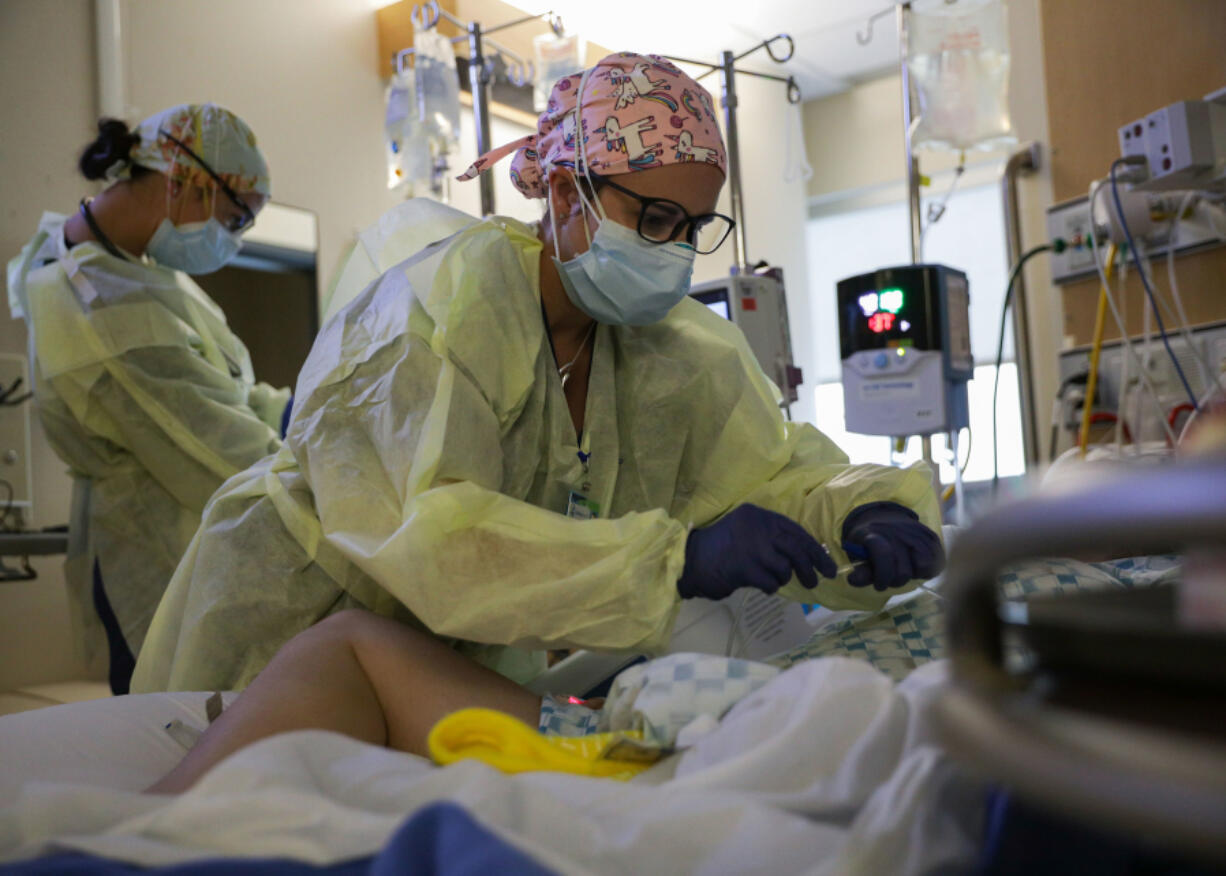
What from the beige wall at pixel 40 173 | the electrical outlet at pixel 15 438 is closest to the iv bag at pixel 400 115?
the beige wall at pixel 40 173

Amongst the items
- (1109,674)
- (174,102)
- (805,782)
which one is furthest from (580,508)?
(174,102)

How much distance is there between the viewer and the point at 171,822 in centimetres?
64

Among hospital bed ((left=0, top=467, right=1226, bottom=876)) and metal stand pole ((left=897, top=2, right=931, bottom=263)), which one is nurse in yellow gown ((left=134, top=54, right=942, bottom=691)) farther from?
metal stand pole ((left=897, top=2, right=931, bottom=263))

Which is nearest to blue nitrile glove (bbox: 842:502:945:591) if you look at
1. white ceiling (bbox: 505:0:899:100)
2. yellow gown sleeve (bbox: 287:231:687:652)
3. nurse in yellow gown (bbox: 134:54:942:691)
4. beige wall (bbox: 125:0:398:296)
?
nurse in yellow gown (bbox: 134:54:942:691)

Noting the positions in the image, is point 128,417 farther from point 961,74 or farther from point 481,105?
point 961,74

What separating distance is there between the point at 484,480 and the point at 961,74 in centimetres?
291

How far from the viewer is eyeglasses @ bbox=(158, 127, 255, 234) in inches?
91.7

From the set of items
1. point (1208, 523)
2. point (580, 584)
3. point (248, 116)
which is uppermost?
point (248, 116)

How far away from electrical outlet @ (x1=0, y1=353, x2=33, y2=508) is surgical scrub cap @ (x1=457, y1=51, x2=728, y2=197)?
245 cm

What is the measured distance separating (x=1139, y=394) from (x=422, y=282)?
1.96 meters

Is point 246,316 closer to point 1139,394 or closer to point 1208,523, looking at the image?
point 1139,394

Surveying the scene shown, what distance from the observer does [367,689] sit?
1084 millimetres

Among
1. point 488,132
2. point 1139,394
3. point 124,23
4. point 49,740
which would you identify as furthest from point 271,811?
point 124,23

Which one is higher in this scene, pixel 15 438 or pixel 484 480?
pixel 15 438
